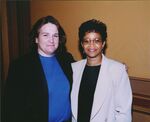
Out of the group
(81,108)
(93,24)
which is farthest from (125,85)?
(93,24)

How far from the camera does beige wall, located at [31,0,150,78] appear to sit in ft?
7.10

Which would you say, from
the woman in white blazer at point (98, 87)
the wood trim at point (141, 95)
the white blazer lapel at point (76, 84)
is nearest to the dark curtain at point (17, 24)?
the white blazer lapel at point (76, 84)

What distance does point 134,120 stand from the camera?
2303mm

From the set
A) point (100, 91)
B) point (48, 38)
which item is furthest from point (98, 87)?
point (48, 38)

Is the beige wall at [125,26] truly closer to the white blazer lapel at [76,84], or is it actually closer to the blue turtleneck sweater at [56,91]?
the white blazer lapel at [76,84]

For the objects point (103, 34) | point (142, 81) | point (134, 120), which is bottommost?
point (134, 120)

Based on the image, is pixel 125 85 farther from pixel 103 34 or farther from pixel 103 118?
pixel 103 34

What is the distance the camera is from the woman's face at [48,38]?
6.56 feet

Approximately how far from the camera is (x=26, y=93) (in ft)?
6.40

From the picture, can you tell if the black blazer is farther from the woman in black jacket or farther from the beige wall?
the beige wall

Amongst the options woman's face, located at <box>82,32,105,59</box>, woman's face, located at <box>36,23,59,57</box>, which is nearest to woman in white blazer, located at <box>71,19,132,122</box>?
woman's face, located at <box>82,32,105,59</box>

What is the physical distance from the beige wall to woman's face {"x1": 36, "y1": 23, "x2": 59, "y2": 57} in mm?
649

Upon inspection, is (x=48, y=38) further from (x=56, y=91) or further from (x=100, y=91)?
(x=100, y=91)

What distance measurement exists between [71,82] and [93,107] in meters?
0.33
